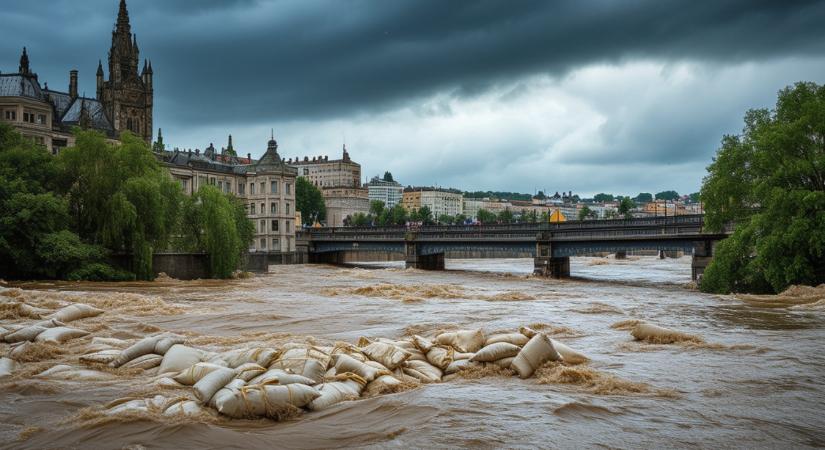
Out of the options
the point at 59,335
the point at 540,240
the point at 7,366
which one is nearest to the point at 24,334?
the point at 59,335

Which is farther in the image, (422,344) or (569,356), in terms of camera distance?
(422,344)

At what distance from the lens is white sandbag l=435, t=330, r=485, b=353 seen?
1684cm

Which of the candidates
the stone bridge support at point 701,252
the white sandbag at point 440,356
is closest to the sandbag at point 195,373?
the white sandbag at point 440,356

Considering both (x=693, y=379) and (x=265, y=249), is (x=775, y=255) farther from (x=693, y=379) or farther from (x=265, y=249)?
(x=265, y=249)

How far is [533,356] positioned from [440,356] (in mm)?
2162

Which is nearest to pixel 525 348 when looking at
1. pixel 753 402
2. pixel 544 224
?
pixel 753 402

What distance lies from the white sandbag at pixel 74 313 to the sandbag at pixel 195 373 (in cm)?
1237

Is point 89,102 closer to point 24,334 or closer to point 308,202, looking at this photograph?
point 308,202

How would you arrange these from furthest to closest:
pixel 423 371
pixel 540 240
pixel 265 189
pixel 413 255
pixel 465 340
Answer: pixel 265 189 → pixel 413 255 → pixel 540 240 → pixel 465 340 → pixel 423 371

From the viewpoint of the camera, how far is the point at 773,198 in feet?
124

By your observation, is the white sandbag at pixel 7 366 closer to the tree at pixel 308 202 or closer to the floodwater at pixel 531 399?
the floodwater at pixel 531 399

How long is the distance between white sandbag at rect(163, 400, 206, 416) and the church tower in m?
118

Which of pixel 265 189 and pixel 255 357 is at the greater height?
pixel 265 189

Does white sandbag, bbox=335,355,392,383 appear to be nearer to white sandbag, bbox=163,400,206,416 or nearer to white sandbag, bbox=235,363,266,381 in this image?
white sandbag, bbox=235,363,266,381
